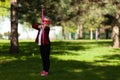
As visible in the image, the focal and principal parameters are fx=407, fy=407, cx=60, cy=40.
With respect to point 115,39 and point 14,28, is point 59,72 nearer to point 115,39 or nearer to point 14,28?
point 14,28

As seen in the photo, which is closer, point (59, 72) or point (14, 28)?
point (59, 72)

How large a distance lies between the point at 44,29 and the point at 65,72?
87.0 inches

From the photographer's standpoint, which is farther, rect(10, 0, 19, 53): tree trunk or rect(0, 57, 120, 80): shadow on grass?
rect(10, 0, 19, 53): tree trunk

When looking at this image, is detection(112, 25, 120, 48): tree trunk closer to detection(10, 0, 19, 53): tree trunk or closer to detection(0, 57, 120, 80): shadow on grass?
detection(10, 0, 19, 53): tree trunk

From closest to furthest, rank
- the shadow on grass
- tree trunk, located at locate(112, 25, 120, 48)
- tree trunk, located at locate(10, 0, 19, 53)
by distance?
the shadow on grass, tree trunk, located at locate(10, 0, 19, 53), tree trunk, located at locate(112, 25, 120, 48)

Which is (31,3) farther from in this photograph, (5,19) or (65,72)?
(5,19)

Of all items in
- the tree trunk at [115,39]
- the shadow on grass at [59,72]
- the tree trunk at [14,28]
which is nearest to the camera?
the shadow on grass at [59,72]

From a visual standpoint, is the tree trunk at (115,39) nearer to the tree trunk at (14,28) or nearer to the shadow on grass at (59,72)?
the tree trunk at (14,28)

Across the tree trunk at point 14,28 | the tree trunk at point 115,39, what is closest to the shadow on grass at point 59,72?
the tree trunk at point 14,28

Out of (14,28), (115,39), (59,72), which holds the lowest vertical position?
(59,72)

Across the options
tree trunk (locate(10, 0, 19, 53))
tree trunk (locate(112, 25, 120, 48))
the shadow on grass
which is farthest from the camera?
tree trunk (locate(112, 25, 120, 48))

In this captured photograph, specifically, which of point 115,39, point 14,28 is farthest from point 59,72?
point 115,39

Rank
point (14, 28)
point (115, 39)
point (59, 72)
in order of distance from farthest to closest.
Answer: point (115, 39) → point (14, 28) → point (59, 72)

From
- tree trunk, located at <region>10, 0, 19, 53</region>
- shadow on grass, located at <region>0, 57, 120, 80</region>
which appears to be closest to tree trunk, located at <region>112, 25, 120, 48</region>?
tree trunk, located at <region>10, 0, 19, 53</region>
